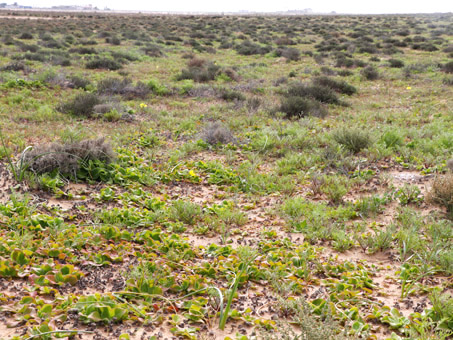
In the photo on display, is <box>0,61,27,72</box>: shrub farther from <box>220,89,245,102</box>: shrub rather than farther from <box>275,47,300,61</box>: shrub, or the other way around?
<box>275,47,300,61</box>: shrub

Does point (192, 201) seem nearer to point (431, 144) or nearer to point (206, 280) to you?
point (206, 280)

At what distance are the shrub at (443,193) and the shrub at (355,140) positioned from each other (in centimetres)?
210

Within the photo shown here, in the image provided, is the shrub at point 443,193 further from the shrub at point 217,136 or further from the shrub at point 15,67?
the shrub at point 15,67

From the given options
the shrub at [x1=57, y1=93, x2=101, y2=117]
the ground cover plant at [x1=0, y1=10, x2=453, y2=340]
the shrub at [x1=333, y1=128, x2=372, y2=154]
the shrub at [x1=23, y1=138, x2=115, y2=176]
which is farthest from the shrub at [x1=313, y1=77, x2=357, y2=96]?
the shrub at [x1=23, y1=138, x2=115, y2=176]

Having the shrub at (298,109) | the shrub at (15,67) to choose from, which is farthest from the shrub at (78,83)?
the shrub at (298,109)

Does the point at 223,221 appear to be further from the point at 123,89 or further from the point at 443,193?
the point at 123,89

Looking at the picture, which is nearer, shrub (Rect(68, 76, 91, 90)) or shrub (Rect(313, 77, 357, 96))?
shrub (Rect(68, 76, 91, 90))

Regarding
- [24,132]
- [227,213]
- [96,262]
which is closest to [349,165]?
[227,213]

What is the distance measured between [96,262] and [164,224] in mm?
1040

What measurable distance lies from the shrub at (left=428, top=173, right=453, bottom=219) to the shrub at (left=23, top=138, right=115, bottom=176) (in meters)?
4.39

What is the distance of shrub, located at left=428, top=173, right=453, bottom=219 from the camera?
4473 mm

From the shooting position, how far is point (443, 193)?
14.9 ft

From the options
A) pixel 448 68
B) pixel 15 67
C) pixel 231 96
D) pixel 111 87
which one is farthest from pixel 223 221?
pixel 448 68

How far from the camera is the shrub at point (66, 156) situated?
472cm
